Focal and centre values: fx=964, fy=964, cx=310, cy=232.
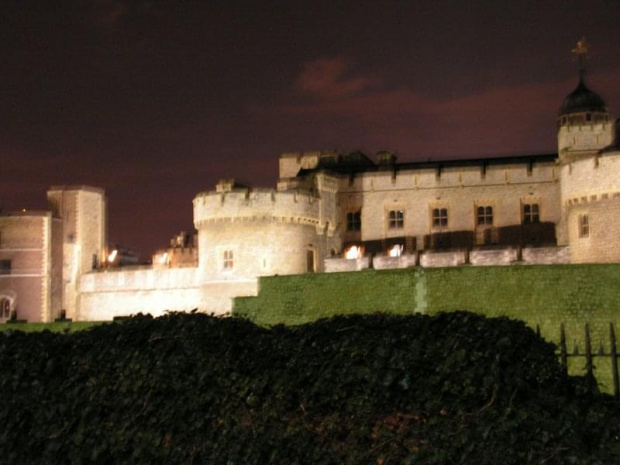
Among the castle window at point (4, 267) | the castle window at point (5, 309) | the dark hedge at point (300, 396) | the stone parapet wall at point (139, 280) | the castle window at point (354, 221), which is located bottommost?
the dark hedge at point (300, 396)

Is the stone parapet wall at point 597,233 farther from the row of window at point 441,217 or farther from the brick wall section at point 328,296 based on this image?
the row of window at point 441,217

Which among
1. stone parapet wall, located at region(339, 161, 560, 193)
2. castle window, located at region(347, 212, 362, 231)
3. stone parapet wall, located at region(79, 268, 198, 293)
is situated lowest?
stone parapet wall, located at region(79, 268, 198, 293)

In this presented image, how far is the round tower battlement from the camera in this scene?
4412 centimetres

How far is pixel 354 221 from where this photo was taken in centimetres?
5234

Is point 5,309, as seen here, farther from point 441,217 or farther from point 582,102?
point 582,102

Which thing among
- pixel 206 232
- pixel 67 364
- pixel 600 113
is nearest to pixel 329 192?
pixel 206 232

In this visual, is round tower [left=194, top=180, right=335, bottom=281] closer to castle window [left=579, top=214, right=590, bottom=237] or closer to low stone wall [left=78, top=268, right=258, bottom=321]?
low stone wall [left=78, top=268, right=258, bottom=321]

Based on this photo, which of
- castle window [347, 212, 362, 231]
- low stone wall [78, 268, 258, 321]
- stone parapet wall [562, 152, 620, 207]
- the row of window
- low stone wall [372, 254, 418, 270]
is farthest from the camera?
castle window [347, 212, 362, 231]

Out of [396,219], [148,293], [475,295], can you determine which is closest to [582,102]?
[396,219]

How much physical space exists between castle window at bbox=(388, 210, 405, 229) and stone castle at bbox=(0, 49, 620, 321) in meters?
0.05

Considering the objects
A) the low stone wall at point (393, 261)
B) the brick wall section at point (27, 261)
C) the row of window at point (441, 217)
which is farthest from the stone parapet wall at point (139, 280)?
the low stone wall at point (393, 261)

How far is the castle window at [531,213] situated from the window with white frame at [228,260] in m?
16.1

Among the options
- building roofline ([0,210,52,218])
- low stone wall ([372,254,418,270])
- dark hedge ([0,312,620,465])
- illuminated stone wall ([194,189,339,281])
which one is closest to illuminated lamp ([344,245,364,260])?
illuminated stone wall ([194,189,339,281])

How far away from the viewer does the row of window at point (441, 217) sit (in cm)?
5022
